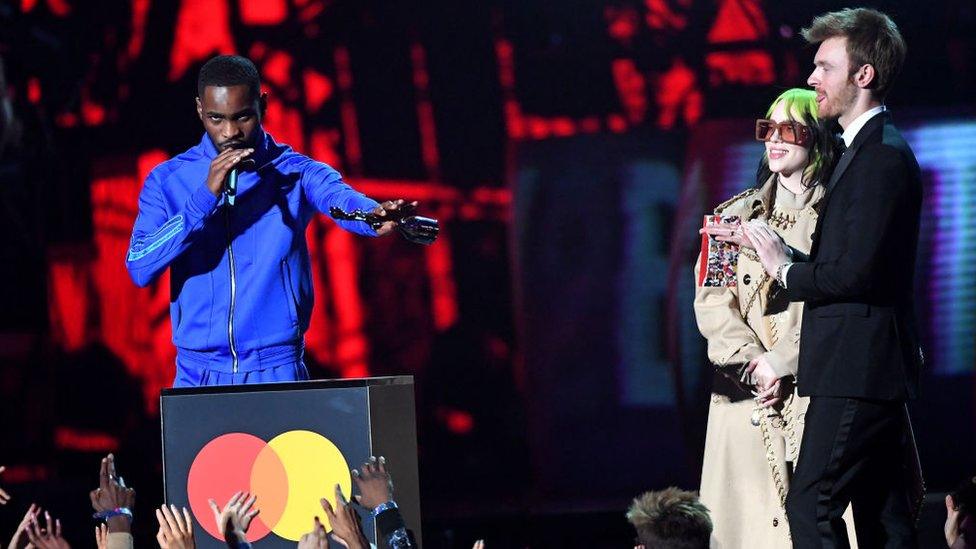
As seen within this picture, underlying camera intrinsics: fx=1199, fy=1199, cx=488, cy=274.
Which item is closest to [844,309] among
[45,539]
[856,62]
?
[856,62]

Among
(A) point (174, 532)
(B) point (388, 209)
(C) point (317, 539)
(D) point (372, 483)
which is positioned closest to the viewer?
(A) point (174, 532)

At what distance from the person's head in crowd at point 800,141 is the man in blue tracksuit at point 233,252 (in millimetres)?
1246

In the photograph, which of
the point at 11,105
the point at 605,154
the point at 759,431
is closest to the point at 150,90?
the point at 11,105

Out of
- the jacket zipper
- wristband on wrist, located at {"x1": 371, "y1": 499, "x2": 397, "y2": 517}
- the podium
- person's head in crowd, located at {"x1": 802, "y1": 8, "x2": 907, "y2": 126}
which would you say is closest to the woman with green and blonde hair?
person's head in crowd, located at {"x1": 802, "y1": 8, "x2": 907, "y2": 126}

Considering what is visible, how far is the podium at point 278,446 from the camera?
2.83m

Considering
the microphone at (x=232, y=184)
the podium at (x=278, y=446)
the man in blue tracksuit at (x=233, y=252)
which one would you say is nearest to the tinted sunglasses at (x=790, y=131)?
the man in blue tracksuit at (x=233, y=252)

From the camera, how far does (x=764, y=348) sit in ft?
12.0

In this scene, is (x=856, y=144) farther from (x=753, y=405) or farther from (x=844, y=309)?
(x=753, y=405)

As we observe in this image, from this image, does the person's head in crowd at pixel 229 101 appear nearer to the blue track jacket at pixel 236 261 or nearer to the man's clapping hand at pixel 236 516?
the blue track jacket at pixel 236 261

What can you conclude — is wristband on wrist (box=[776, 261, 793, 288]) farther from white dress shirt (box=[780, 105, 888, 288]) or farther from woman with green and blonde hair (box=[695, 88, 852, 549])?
woman with green and blonde hair (box=[695, 88, 852, 549])

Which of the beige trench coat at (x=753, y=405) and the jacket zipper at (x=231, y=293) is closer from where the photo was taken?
the jacket zipper at (x=231, y=293)

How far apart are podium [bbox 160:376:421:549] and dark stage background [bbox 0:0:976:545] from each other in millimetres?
2845

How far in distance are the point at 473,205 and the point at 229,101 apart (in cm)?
256

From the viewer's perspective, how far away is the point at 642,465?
573 cm
